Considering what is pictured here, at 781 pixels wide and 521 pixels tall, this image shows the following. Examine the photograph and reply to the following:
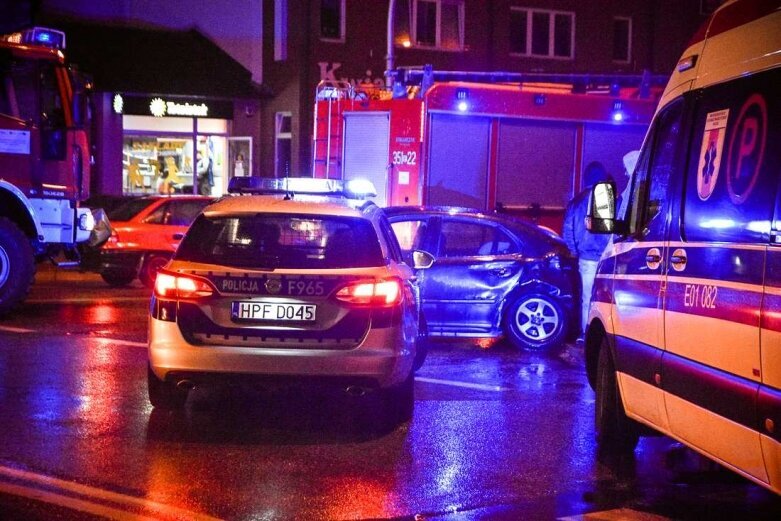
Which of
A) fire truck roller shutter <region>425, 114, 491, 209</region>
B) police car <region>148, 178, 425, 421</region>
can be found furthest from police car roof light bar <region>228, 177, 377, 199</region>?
fire truck roller shutter <region>425, 114, 491, 209</region>

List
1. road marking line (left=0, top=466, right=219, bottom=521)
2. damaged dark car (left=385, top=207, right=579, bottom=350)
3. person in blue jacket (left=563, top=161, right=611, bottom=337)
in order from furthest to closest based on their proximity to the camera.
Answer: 1. person in blue jacket (left=563, top=161, right=611, bottom=337)
2. damaged dark car (left=385, top=207, right=579, bottom=350)
3. road marking line (left=0, top=466, right=219, bottom=521)

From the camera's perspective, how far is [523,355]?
11617mm

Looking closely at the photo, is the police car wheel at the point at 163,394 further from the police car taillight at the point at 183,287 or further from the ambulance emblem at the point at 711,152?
the ambulance emblem at the point at 711,152

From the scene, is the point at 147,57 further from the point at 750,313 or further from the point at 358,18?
the point at 750,313

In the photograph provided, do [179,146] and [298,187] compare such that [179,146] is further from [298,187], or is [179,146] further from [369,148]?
[298,187]

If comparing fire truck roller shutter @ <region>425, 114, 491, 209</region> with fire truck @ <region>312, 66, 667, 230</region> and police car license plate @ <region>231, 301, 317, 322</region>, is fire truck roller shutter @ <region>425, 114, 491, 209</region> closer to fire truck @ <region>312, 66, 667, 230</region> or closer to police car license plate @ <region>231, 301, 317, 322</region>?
fire truck @ <region>312, 66, 667, 230</region>

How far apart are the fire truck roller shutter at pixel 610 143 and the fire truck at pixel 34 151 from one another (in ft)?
23.2

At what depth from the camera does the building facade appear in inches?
1088

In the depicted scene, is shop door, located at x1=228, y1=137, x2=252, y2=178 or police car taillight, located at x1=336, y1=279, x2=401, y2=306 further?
shop door, located at x1=228, y1=137, x2=252, y2=178

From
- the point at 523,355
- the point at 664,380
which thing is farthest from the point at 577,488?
the point at 523,355

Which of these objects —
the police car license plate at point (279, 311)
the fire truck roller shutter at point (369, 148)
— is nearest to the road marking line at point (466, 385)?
the police car license plate at point (279, 311)

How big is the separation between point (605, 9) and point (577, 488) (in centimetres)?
2650

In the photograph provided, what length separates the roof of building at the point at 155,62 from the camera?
2653 centimetres

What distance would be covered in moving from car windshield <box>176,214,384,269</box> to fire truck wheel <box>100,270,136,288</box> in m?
9.36
